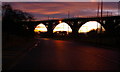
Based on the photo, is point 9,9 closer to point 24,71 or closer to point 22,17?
point 22,17

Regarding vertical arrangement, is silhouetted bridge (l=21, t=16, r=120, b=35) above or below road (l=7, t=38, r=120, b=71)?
above

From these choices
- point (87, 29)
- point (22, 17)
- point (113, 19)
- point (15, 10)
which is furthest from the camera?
point (87, 29)

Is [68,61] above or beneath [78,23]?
beneath

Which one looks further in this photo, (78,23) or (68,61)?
(78,23)

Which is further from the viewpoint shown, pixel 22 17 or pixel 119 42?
pixel 22 17

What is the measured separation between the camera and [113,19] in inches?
3506

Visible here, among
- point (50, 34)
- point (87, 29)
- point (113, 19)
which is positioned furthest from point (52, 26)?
point (113, 19)

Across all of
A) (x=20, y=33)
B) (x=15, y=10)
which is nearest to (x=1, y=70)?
(x=15, y=10)

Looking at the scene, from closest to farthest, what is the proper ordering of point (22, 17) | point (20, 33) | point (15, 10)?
point (15, 10) < point (22, 17) < point (20, 33)

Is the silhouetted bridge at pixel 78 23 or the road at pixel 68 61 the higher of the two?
the silhouetted bridge at pixel 78 23

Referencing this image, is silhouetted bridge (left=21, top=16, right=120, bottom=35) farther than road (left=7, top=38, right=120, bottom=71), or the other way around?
silhouetted bridge (left=21, top=16, right=120, bottom=35)

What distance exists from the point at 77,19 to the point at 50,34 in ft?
112

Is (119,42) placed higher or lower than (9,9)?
lower

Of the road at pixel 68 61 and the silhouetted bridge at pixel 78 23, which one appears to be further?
the silhouetted bridge at pixel 78 23
